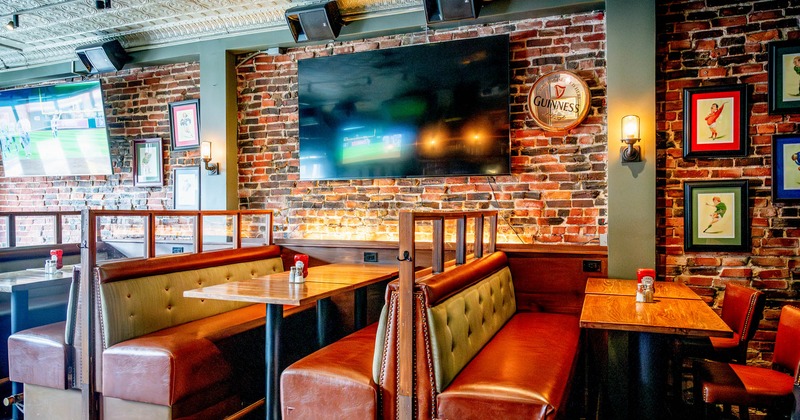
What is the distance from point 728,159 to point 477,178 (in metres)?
1.80

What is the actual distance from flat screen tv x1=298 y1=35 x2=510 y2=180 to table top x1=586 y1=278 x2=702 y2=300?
3.80ft

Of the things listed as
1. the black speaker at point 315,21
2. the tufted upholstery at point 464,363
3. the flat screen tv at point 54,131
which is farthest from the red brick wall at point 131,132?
the tufted upholstery at point 464,363

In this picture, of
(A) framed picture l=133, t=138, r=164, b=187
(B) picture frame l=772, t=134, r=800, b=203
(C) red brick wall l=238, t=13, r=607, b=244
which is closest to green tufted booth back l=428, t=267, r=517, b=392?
(C) red brick wall l=238, t=13, r=607, b=244

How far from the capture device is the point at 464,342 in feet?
8.41

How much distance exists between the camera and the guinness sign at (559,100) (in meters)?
3.86

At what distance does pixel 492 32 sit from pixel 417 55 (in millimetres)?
647

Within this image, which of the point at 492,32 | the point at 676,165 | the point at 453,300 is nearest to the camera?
the point at 453,300

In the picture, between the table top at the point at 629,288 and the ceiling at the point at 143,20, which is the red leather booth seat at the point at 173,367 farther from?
the ceiling at the point at 143,20

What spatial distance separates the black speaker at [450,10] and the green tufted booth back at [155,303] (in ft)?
8.18

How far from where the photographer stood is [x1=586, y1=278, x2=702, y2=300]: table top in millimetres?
3043

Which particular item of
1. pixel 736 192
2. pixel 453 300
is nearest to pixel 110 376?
pixel 453 300

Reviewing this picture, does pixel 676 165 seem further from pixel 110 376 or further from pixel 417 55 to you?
pixel 110 376

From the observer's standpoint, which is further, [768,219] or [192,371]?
[768,219]

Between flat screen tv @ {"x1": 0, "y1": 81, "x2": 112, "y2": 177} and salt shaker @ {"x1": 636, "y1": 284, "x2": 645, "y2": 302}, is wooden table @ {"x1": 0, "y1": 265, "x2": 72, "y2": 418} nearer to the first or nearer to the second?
flat screen tv @ {"x1": 0, "y1": 81, "x2": 112, "y2": 177}
